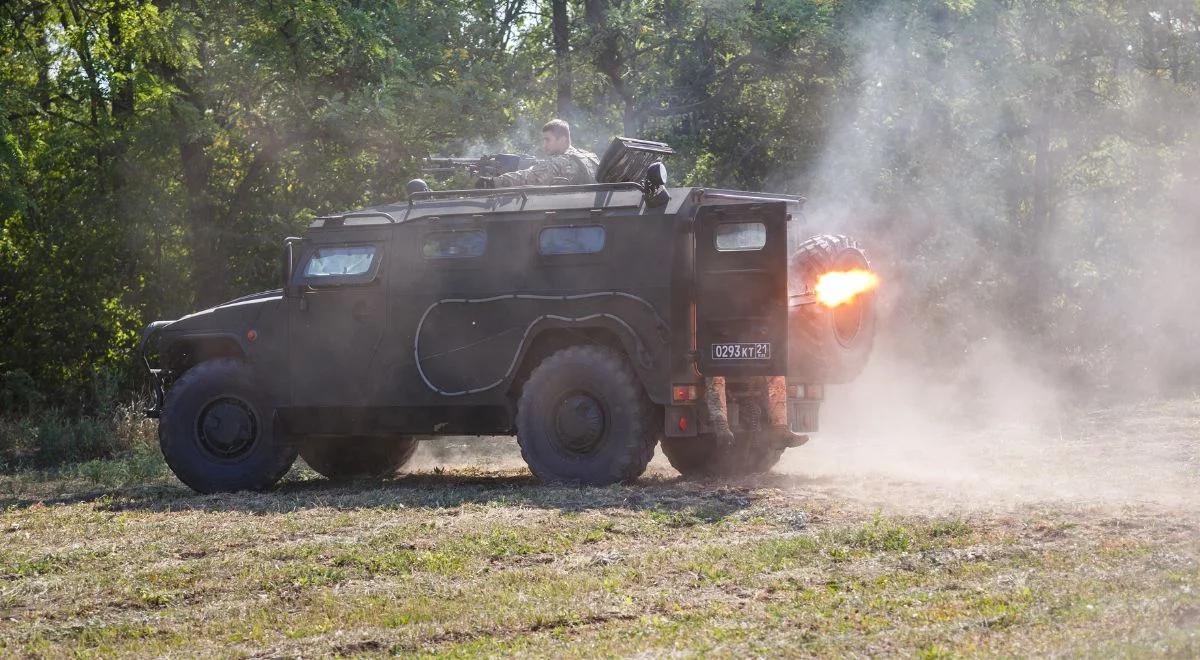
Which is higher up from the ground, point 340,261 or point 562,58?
point 562,58

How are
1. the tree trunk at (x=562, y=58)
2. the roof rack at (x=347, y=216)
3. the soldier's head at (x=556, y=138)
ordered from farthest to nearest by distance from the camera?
1. the tree trunk at (x=562, y=58)
2. the soldier's head at (x=556, y=138)
3. the roof rack at (x=347, y=216)

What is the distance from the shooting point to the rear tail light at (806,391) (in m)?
13.5

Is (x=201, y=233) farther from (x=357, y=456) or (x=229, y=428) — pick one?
(x=229, y=428)

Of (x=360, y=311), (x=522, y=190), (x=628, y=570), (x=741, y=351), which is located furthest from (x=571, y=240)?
(x=628, y=570)

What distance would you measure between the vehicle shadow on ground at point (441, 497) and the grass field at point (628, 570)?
0.18 ft

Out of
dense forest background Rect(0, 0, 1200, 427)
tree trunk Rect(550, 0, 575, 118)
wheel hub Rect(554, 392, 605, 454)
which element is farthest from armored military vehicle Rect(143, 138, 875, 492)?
tree trunk Rect(550, 0, 575, 118)

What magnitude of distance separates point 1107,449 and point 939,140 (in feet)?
35.3

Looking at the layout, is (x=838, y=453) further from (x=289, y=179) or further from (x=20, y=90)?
(x=20, y=90)

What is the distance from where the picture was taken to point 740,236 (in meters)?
12.5

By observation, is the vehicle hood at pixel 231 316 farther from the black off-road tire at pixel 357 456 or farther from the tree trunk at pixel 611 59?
the tree trunk at pixel 611 59

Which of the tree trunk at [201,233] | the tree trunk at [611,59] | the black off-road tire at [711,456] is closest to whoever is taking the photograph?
the black off-road tire at [711,456]

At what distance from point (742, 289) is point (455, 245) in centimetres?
266

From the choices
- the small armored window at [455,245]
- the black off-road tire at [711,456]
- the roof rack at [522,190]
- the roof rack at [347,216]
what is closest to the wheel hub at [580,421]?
the black off-road tire at [711,456]

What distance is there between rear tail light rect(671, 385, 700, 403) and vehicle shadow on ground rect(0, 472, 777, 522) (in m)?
0.73
